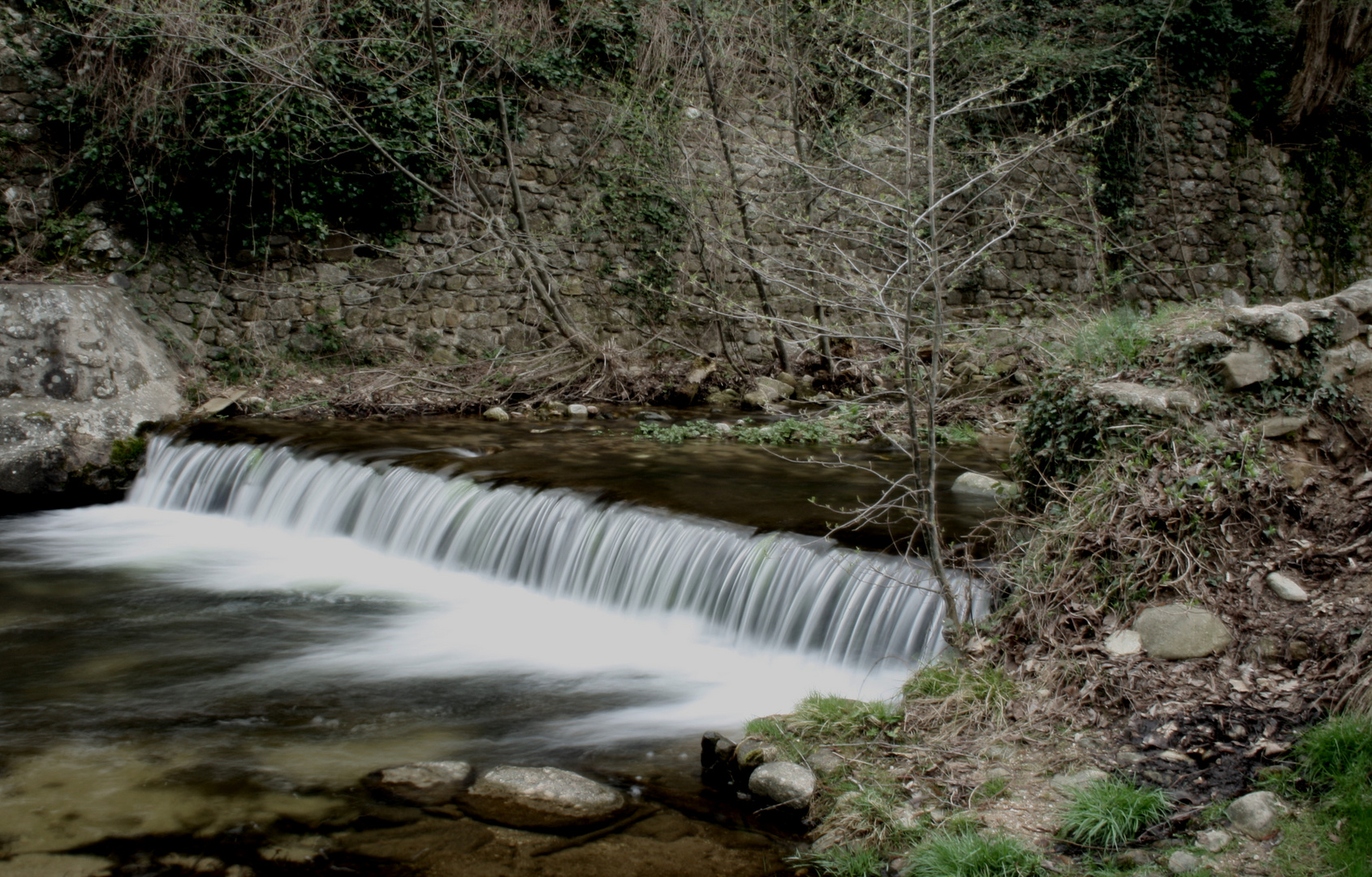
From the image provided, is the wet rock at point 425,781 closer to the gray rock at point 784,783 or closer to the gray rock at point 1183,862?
the gray rock at point 784,783

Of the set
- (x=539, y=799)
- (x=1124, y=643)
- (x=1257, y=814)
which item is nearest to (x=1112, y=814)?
(x=1257, y=814)

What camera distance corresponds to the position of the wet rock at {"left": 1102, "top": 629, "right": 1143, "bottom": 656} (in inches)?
132

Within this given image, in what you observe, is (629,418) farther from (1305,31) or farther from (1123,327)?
(1305,31)

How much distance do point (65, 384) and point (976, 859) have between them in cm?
799

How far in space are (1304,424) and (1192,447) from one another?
0.55m

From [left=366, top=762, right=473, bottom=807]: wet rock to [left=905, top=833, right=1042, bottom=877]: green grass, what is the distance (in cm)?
151

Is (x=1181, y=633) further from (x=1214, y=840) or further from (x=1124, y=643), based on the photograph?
(x=1214, y=840)

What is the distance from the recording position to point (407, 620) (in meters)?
5.26

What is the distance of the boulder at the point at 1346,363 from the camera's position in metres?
4.16

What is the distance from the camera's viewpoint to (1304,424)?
4016 mm

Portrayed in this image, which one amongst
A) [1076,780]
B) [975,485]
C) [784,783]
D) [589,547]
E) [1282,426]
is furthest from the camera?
[975,485]

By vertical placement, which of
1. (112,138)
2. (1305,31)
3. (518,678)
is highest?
(1305,31)

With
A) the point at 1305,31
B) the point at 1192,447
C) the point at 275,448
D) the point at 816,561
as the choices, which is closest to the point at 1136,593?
the point at 1192,447

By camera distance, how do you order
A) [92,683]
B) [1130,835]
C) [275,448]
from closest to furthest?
1. [1130,835]
2. [92,683]
3. [275,448]
